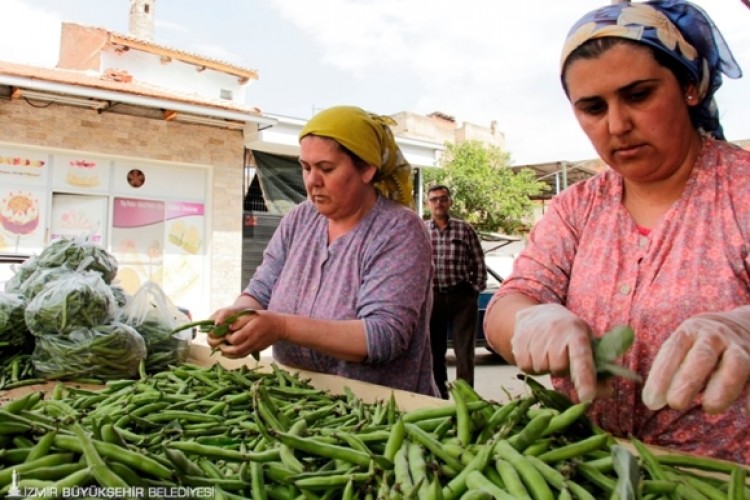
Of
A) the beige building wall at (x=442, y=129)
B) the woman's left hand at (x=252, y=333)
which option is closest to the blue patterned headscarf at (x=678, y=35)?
the woman's left hand at (x=252, y=333)

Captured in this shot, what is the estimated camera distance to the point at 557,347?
1.31 m

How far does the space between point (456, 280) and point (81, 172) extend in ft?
21.7

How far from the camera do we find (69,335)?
2.66 metres

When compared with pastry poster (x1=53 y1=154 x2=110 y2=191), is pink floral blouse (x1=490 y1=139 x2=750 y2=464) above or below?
below

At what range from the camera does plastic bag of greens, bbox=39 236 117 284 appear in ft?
10.1

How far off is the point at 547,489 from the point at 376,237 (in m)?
1.42

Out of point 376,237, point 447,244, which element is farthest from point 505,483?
point 447,244

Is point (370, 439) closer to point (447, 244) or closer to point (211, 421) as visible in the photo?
point (211, 421)

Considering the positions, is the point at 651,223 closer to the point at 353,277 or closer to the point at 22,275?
the point at 353,277

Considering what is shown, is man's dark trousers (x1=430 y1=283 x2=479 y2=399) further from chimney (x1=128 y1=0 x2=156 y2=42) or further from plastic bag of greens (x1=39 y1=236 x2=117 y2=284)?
chimney (x1=128 y1=0 x2=156 y2=42)

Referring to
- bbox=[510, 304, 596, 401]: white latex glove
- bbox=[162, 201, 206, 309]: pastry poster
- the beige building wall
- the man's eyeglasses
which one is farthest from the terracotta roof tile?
the beige building wall

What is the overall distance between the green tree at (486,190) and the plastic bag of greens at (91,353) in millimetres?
19982

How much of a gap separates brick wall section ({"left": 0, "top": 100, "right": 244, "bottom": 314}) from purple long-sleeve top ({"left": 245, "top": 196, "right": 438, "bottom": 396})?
335 inches

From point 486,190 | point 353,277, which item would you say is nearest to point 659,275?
point 353,277
